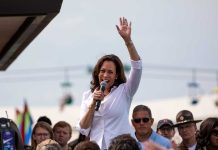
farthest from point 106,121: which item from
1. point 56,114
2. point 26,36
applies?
point 56,114

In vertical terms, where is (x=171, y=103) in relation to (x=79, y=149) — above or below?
above

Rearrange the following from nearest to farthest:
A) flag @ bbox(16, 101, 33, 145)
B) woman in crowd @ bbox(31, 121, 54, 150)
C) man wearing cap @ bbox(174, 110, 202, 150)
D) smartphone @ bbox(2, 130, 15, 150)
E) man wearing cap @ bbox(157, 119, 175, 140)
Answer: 1. smartphone @ bbox(2, 130, 15, 150)
2. woman in crowd @ bbox(31, 121, 54, 150)
3. man wearing cap @ bbox(174, 110, 202, 150)
4. man wearing cap @ bbox(157, 119, 175, 140)
5. flag @ bbox(16, 101, 33, 145)

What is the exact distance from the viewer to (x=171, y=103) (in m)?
66.2

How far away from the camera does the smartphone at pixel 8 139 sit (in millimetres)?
10406

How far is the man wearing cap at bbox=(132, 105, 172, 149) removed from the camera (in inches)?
483

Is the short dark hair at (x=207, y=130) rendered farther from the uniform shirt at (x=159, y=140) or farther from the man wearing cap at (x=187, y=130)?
the man wearing cap at (x=187, y=130)

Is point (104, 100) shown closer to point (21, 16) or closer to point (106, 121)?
point (106, 121)

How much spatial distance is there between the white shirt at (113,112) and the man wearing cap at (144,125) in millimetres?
243

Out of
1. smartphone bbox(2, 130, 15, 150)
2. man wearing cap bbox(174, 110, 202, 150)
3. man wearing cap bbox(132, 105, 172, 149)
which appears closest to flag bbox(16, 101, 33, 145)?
man wearing cap bbox(174, 110, 202, 150)

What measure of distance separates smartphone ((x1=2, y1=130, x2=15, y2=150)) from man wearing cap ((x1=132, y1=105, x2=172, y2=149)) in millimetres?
2169

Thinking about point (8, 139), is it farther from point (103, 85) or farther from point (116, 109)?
point (116, 109)

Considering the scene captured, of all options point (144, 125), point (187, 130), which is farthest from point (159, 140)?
point (187, 130)

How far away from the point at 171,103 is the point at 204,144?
54569mm

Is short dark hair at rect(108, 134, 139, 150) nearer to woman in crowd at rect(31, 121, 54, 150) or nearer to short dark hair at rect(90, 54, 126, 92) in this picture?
short dark hair at rect(90, 54, 126, 92)
